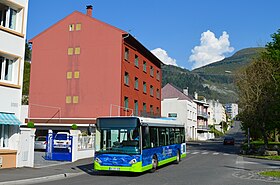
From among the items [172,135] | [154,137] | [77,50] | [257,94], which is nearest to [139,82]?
[77,50]

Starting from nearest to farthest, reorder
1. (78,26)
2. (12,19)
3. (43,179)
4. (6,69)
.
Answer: (43,179) < (6,69) < (12,19) < (78,26)

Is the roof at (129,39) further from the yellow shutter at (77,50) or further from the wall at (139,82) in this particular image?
the yellow shutter at (77,50)

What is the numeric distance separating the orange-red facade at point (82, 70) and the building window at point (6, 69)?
18474 mm

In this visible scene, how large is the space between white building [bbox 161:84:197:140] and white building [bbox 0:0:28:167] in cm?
5906

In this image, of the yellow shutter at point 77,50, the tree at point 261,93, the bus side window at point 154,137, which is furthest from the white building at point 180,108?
the bus side window at point 154,137

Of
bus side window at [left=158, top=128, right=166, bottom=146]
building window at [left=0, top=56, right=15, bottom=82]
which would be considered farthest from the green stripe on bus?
building window at [left=0, top=56, right=15, bottom=82]

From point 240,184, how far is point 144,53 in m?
33.3

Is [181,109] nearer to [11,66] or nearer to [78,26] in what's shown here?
[78,26]

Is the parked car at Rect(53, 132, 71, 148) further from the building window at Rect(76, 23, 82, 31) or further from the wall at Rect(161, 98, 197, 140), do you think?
the wall at Rect(161, 98, 197, 140)

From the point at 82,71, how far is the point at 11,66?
→ 1980cm

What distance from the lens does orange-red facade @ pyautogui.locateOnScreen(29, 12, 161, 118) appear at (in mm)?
37875

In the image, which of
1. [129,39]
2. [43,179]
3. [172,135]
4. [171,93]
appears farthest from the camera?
[171,93]

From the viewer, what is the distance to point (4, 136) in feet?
60.9

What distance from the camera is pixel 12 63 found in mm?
19469
